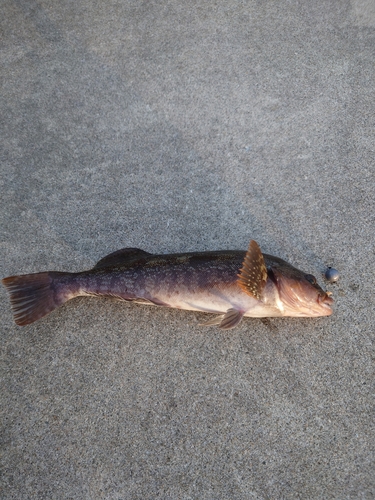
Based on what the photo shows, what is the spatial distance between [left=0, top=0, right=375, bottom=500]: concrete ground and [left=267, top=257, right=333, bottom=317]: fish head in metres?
0.20

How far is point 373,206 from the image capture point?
3.47m

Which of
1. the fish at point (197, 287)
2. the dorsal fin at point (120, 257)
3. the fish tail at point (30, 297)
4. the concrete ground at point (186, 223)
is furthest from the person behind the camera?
the dorsal fin at point (120, 257)

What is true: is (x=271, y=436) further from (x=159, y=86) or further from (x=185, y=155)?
(x=159, y=86)

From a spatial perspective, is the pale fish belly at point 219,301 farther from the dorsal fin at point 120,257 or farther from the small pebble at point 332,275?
the small pebble at point 332,275

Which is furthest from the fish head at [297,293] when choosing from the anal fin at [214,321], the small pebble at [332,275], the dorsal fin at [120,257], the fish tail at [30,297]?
the fish tail at [30,297]

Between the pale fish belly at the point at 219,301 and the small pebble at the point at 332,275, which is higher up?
the small pebble at the point at 332,275

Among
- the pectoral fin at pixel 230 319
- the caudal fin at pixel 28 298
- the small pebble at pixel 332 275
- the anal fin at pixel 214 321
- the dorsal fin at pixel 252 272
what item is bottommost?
the caudal fin at pixel 28 298

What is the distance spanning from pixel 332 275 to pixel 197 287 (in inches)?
41.7

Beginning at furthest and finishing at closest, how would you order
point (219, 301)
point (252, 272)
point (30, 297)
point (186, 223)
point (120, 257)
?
point (186, 223) < point (120, 257) < point (30, 297) < point (219, 301) < point (252, 272)

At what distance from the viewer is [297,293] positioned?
9.17 feet

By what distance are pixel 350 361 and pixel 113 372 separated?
1.64m

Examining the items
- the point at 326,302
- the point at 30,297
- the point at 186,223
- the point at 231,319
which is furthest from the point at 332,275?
the point at 30,297

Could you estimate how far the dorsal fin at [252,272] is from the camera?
266cm

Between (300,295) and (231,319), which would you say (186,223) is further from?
(300,295)
